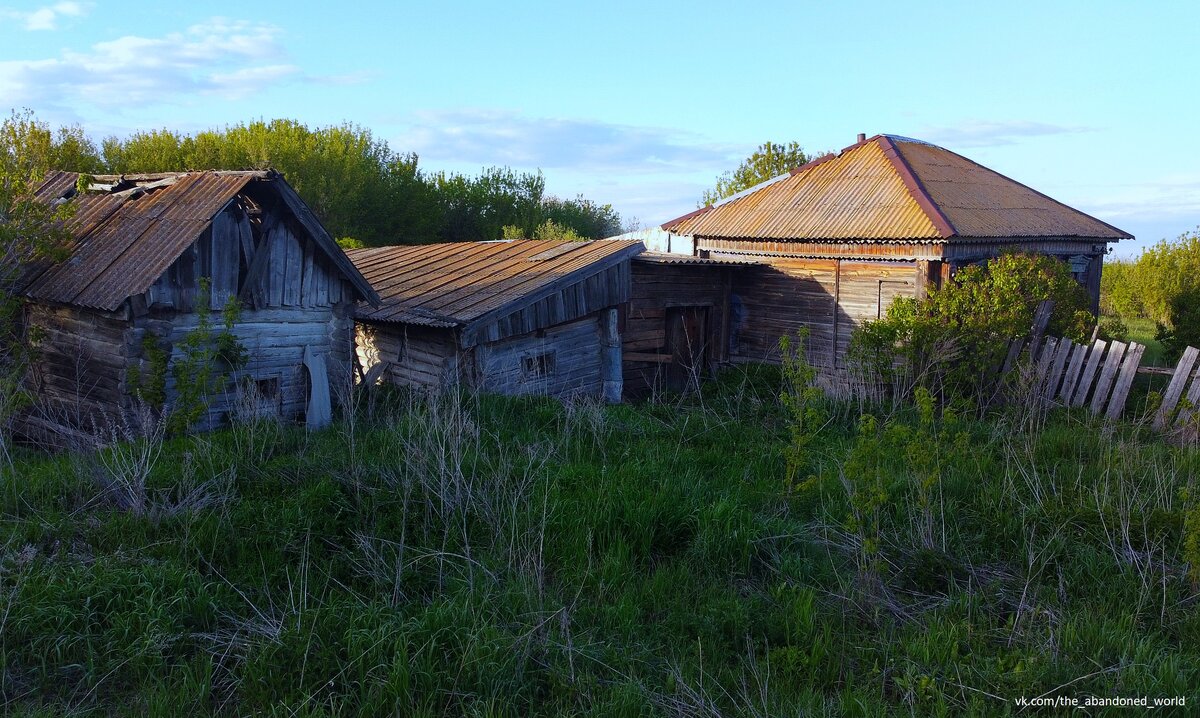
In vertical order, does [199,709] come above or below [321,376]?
below

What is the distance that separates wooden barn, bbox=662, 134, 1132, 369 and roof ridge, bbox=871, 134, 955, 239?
0.03 meters

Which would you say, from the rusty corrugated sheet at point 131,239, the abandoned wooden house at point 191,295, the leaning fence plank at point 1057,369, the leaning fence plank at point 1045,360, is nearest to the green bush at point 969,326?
the leaning fence plank at point 1045,360

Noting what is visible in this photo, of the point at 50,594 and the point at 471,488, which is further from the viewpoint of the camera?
A: the point at 471,488

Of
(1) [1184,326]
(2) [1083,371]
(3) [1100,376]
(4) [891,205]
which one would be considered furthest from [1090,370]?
(1) [1184,326]

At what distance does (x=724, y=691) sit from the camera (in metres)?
4.16

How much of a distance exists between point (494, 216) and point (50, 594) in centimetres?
4056

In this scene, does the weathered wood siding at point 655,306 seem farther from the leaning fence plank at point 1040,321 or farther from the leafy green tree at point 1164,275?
the leafy green tree at point 1164,275

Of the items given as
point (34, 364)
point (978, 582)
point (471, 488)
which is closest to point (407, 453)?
point (471, 488)

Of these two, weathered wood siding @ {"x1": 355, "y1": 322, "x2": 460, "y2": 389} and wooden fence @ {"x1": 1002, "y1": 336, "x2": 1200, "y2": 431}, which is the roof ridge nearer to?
wooden fence @ {"x1": 1002, "y1": 336, "x2": 1200, "y2": 431}

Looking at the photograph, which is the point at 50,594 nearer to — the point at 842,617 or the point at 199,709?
the point at 199,709

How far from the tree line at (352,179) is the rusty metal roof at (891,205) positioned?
16979mm


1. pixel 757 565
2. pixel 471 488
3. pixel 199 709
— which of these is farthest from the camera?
pixel 471 488

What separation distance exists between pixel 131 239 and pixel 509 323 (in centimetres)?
498

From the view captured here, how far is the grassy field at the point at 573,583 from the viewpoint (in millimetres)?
4234
